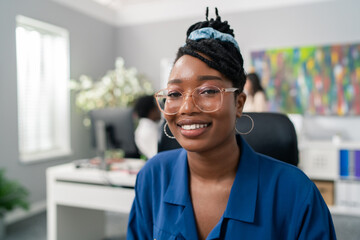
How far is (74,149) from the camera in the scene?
4055 millimetres

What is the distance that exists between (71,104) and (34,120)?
53cm

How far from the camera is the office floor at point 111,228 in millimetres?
2785

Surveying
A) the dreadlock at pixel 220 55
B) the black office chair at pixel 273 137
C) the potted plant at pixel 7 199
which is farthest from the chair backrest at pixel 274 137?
the potted plant at pixel 7 199

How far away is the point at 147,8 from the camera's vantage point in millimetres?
4535

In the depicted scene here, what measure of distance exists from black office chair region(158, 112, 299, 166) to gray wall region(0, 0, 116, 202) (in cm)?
272

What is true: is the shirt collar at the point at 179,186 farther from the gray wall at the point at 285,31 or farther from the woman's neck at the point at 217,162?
the gray wall at the point at 285,31

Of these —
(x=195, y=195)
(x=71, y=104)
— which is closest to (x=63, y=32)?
(x=71, y=104)

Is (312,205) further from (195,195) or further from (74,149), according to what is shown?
(74,149)

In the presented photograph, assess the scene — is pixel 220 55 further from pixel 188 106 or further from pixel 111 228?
pixel 111 228

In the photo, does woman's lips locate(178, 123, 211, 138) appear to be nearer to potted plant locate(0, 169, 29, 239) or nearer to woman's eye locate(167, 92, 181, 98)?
woman's eye locate(167, 92, 181, 98)

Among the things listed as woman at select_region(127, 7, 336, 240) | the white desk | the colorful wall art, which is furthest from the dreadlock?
the colorful wall art

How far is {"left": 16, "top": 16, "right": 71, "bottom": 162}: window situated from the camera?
11.1 ft

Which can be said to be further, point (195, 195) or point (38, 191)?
point (38, 191)

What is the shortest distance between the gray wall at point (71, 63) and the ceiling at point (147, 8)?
0.12m
